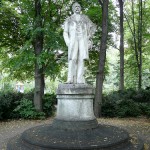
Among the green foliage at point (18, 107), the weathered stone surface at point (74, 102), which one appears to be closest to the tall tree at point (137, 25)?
the green foliage at point (18, 107)

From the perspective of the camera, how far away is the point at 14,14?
626 inches

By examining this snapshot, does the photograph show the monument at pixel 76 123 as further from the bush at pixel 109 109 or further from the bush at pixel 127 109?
the bush at pixel 109 109

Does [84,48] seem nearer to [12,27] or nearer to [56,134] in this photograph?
[56,134]

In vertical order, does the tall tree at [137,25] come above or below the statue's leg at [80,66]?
→ above

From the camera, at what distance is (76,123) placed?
7.93m

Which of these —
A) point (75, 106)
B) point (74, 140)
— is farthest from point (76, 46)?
point (74, 140)

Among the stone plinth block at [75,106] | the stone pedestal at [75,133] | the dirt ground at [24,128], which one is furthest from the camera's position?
the dirt ground at [24,128]

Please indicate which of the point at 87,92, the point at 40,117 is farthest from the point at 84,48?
the point at 40,117

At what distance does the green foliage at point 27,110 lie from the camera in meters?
14.1

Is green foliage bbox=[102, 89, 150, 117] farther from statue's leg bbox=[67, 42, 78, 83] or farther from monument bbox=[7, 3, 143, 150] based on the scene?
statue's leg bbox=[67, 42, 78, 83]

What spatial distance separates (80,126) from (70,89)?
1177 mm

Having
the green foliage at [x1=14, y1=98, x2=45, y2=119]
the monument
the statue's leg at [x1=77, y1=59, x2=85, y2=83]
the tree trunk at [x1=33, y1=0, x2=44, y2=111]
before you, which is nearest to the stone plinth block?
the monument

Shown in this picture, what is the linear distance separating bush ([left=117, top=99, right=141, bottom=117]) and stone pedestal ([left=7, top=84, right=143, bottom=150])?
254 inches

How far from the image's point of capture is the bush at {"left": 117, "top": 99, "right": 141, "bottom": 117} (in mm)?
14523
